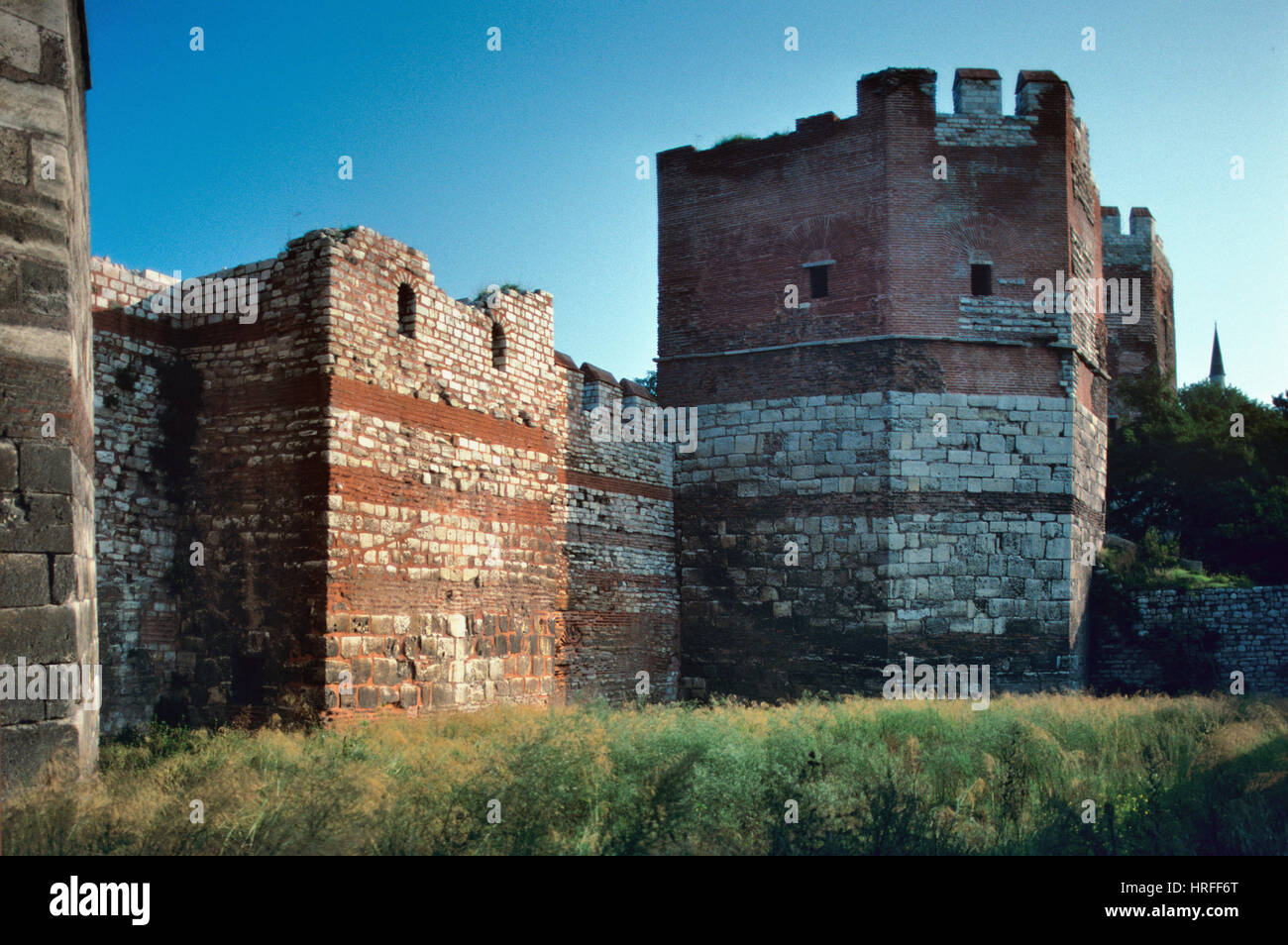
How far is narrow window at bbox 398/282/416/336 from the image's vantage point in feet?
35.3

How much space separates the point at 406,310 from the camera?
10.8 meters

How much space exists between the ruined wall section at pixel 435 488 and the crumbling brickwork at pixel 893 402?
10.8 ft

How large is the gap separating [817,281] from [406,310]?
21.7 ft

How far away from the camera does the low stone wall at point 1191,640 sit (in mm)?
15344

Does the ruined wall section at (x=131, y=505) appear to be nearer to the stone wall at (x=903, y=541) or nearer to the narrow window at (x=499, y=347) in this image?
the narrow window at (x=499, y=347)

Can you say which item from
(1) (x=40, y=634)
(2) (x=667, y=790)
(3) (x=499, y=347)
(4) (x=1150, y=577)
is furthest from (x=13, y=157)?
(4) (x=1150, y=577)

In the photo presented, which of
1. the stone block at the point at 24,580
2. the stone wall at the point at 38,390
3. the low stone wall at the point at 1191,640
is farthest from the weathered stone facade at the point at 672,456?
the stone block at the point at 24,580

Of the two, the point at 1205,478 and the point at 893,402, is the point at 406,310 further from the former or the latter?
the point at 1205,478

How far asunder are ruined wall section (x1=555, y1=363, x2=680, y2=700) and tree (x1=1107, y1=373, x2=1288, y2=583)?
11.3 meters

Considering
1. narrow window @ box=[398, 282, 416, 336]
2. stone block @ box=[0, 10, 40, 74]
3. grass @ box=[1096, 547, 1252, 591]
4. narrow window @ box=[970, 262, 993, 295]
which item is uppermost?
narrow window @ box=[970, 262, 993, 295]

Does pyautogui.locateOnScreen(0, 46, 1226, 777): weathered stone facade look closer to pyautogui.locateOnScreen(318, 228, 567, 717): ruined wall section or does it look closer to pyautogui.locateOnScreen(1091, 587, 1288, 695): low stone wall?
pyautogui.locateOnScreen(318, 228, 567, 717): ruined wall section

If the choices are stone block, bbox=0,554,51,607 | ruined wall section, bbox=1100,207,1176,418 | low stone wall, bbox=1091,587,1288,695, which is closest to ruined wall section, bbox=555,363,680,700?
low stone wall, bbox=1091,587,1288,695
